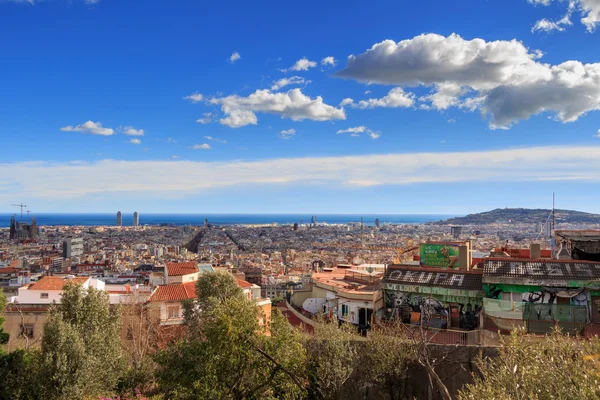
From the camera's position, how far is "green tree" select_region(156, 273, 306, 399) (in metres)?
10.2

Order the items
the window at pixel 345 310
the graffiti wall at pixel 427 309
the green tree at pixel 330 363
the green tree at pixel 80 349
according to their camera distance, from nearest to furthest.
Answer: the green tree at pixel 80 349 → the green tree at pixel 330 363 → the graffiti wall at pixel 427 309 → the window at pixel 345 310

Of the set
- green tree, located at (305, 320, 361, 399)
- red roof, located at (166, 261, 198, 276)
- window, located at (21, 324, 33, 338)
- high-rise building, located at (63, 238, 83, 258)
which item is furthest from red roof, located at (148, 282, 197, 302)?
high-rise building, located at (63, 238, 83, 258)

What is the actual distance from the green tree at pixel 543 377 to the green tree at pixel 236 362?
4.18 metres

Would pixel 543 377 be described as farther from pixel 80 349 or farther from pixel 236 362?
pixel 80 349

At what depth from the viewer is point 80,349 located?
39.0 feet

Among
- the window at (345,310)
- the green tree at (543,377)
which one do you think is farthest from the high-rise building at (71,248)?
the green tree at (543,377)

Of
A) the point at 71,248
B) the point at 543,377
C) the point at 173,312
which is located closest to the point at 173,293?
the point at 173,312

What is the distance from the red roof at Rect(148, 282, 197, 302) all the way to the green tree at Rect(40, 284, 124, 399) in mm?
8456

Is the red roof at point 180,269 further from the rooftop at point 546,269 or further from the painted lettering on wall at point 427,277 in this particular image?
the rooftop at point 546,269

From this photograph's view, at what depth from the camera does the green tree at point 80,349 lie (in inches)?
459

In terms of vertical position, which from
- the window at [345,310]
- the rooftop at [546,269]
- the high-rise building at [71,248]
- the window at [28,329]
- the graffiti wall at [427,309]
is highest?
the rooftop at [546,269]

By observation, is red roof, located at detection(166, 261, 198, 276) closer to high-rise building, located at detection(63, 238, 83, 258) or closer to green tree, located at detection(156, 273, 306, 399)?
green tree, located at detection(156, 273, 306, 399)

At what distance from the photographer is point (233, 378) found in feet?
34.1

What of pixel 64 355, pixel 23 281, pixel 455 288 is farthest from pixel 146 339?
pixel 23 281
